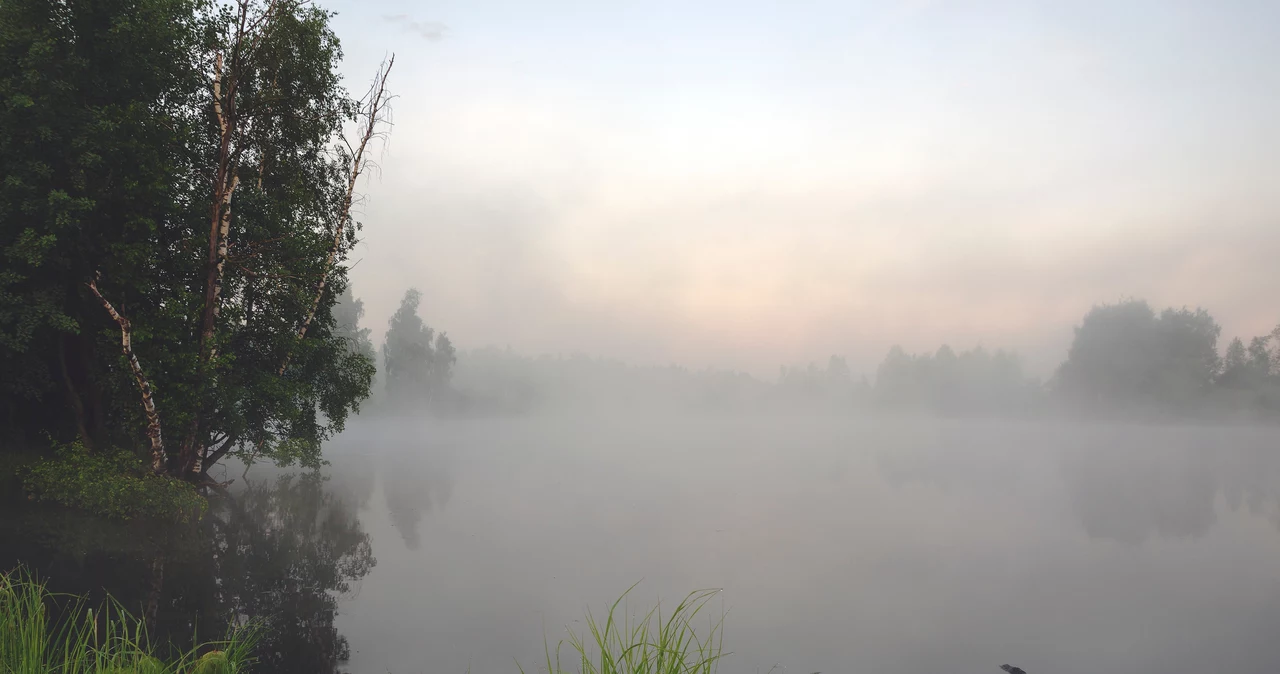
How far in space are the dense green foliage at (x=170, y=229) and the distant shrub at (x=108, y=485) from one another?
44.0 inches

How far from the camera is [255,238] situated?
18.7 metres

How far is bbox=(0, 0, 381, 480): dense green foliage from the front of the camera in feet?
47.1

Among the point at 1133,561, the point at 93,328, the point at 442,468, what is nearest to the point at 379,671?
the point at 93,328

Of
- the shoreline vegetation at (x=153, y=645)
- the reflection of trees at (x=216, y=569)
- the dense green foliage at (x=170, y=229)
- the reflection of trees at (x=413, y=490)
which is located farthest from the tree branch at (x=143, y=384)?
the reflection of trees at (x=413, y=490)

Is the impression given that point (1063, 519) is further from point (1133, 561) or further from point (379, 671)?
point (379, 671)

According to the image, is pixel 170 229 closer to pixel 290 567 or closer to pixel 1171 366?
pixel 290 567

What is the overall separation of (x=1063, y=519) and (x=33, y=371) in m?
36.8

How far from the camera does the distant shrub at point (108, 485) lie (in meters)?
15.0

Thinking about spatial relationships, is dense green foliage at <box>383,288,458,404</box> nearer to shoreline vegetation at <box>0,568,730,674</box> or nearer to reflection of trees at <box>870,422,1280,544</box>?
reflection of trees at <box>870,422,1280,544</box>

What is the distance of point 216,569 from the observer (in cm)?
1460

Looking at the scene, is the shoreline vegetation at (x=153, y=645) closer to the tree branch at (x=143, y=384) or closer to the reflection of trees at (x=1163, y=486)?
the tree branch at (x=143, y=384)

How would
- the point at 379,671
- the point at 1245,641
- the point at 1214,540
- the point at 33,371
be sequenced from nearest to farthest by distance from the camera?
1. the point at 379,671
2. the point at 1245,641
3. the point at 33,371
4. the point at 1214,540

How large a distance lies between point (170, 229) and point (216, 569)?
9758 mm

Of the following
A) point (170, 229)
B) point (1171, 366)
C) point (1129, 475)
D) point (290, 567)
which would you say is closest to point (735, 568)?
point (290, 567)
